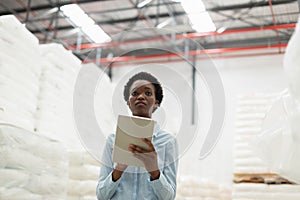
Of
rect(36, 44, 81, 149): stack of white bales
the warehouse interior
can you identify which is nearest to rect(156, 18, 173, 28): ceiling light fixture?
the warehouse interior

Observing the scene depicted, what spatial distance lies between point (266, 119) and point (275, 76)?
645cm

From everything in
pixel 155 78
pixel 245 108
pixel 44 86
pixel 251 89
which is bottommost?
pixel 155 78

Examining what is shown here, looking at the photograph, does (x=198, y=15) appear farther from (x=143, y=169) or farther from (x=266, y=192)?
(x=143, y=169)

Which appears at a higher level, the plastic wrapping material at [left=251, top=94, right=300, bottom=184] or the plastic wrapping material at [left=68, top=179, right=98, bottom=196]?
the plastic wrapping material at [left=251, top=94, right=300, bottom=184]

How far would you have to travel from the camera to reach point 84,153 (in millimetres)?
3180

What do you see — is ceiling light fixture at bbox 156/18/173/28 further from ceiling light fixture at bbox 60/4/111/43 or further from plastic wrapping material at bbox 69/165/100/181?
plastic wrapping material at bbox 69/165/100/181

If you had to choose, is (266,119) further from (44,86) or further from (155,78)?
(44,86)

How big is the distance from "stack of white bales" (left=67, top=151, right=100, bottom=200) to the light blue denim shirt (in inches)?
63.9

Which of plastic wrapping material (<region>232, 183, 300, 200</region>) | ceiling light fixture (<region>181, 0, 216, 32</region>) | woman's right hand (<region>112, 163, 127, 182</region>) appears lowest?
plastic wrapping material (<region>232, 183, 300, 200</region>)

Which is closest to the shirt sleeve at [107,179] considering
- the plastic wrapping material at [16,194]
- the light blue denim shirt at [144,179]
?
the light blue denim shirt at [144,179]

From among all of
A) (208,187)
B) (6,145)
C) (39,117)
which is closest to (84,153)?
(39,117)

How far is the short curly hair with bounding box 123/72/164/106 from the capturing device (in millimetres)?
1544

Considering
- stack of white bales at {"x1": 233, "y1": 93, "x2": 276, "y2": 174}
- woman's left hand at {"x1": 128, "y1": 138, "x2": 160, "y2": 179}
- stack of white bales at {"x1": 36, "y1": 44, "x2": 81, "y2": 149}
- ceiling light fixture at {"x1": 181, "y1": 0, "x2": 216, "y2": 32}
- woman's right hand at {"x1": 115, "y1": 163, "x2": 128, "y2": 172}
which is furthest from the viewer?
ceiling light fixture at {"x1": 181, "y1": 0, "x2": 216, "y2": 32}

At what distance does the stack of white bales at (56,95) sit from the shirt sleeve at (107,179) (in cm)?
130
